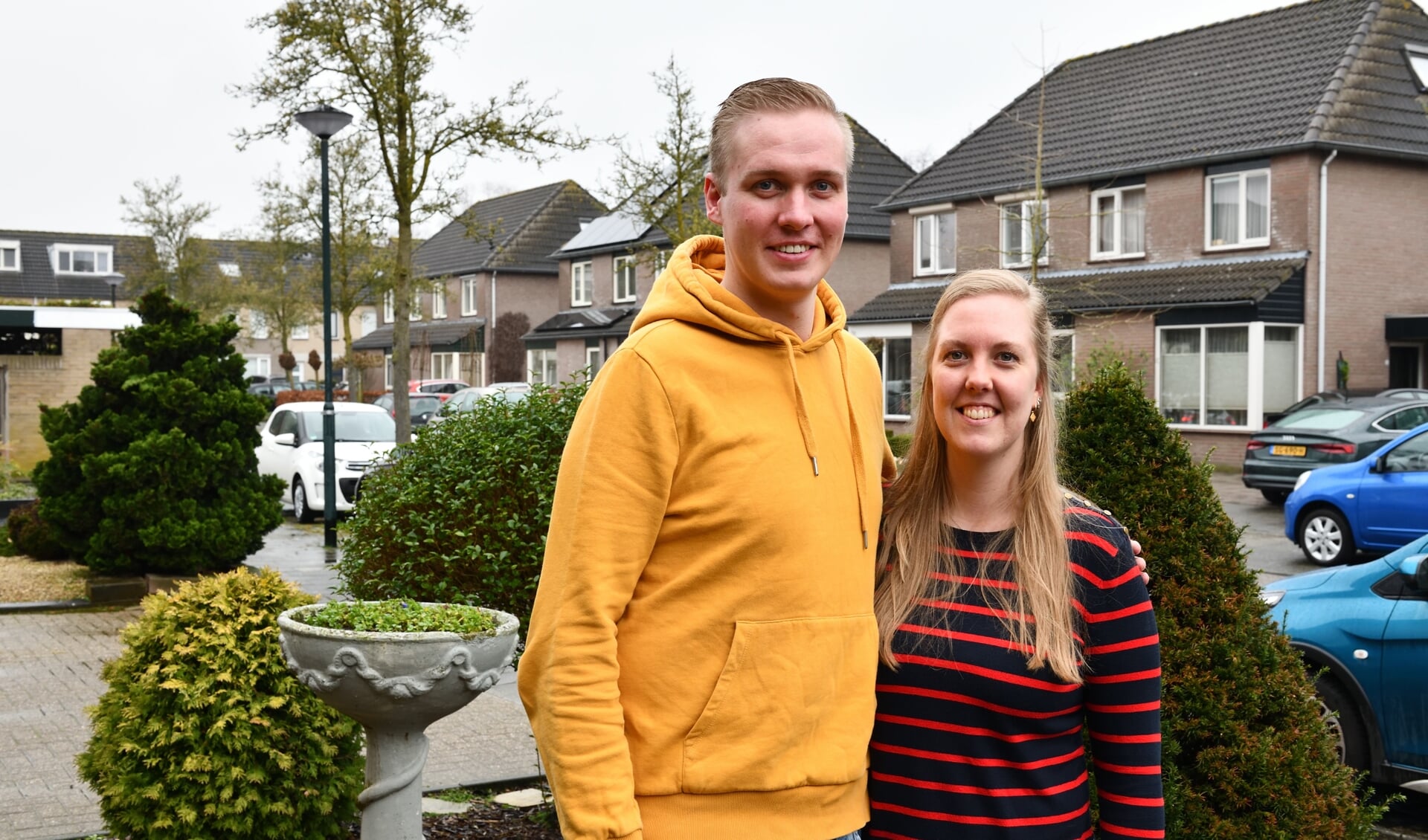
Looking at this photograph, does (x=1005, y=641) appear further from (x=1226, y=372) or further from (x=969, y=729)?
(x=1226, y=372)

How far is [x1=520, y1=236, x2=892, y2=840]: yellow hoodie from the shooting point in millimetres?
2281

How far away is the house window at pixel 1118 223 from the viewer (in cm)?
2878

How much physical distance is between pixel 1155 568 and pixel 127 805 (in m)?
3.55

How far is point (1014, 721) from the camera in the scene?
2.59 metres

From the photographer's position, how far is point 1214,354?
26250 mm

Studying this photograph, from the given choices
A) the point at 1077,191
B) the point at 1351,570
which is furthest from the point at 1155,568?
the point at 1077,191

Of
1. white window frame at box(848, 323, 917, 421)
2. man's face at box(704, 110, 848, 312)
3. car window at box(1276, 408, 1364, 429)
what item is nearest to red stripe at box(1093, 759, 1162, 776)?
man's face at box(704, 110, 848, 312)

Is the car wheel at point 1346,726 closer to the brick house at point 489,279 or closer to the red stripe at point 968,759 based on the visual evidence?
the red stripe at point 968,759

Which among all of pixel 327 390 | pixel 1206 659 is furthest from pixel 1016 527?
pixel 327 390

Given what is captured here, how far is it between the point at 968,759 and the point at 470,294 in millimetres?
54928

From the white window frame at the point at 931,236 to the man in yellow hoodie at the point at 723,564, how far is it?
31273mm

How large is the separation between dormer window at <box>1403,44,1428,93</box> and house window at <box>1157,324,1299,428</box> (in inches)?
253

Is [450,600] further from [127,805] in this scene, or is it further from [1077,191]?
[1077,191]

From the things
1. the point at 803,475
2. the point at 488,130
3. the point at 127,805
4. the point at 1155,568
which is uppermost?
the point at 488,130
